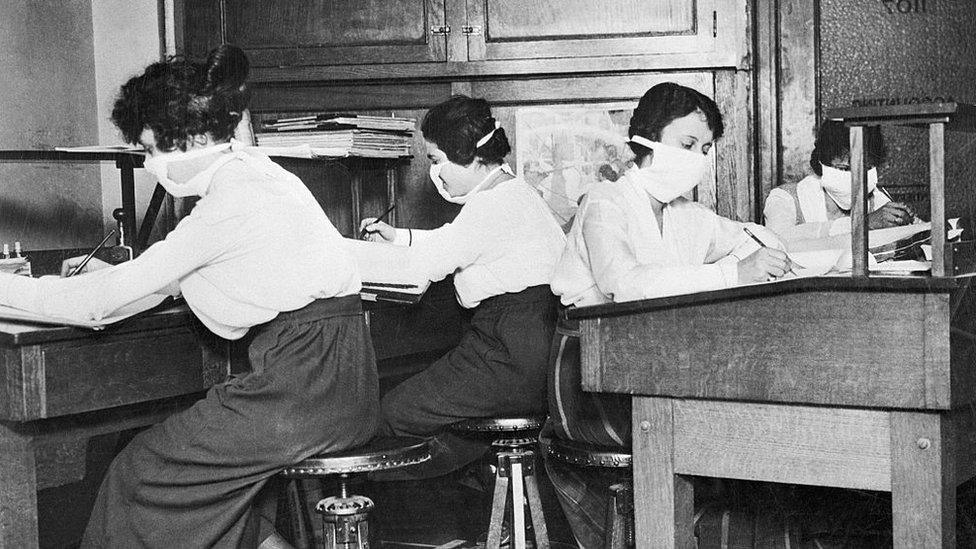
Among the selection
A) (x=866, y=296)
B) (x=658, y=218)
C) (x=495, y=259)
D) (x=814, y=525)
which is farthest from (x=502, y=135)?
(x=866, y=296)

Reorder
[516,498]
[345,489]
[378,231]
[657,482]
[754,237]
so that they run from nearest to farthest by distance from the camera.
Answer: [657,482], [345,489], [516,498], [754,237], [378,231]

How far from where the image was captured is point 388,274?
3215 millimetres

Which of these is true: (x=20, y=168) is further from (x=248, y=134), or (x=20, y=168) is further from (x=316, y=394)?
(x=316, y=394)

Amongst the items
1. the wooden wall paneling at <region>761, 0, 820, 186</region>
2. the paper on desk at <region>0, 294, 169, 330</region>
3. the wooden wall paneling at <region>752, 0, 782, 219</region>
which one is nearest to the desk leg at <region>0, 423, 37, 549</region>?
the paper on desk at <region>0, 294, 169, 330</region>

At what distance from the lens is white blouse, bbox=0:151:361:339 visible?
241 centimetres

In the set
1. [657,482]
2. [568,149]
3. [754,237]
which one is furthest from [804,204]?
[657,482]

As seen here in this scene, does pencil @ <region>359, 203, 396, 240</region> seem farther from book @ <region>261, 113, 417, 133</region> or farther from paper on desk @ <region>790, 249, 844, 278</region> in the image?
paper on desk @ <region>790, 249, 844, 278</region>

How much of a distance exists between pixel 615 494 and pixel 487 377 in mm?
659

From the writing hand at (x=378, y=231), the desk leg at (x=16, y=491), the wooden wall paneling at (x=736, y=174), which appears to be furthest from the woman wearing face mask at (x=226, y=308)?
the wooden wall paneling at (x=736, y=174)

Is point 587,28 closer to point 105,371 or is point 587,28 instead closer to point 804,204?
point 804,204

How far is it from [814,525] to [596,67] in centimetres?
181

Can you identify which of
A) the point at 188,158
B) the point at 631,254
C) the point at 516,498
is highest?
the point at 188,158

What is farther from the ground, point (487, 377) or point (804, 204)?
point (804, 204)

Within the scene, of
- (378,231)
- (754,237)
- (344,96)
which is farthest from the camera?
(344,96)
